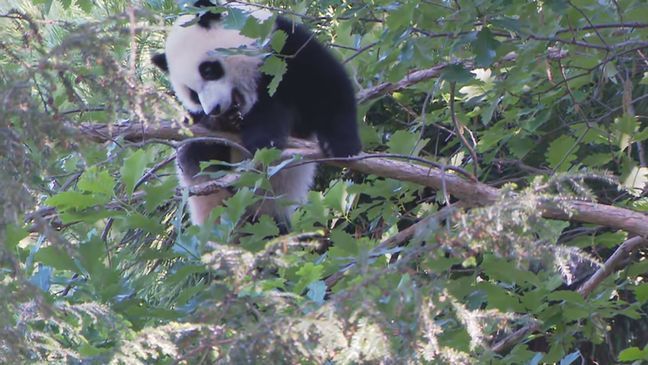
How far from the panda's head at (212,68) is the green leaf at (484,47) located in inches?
55.7

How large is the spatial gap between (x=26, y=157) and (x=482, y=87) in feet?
6.54

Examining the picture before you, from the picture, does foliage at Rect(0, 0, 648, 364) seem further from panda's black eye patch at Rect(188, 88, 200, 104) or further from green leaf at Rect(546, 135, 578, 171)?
panda's black eye patch at Rect(188, 88, 200, 104)

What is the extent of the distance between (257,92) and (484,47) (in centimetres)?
144

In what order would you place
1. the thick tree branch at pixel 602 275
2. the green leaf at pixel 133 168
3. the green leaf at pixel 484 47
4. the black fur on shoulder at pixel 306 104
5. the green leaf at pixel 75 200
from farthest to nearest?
the black fur on shoulder at pixel 306 104, the thick tree branch at pixel 602 275, the green leaf at pixel 484 47, the green leaf at pixel 133 168, the green leaf at pixel 75 200

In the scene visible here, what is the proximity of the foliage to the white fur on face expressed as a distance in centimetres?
23

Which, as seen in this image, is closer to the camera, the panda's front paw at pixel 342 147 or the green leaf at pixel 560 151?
the green leaf at pixel 560 151

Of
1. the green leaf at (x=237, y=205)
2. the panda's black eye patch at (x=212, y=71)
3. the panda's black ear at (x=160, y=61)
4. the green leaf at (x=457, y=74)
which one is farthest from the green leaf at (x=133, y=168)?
the panda's black ear at (x=160, y=61)

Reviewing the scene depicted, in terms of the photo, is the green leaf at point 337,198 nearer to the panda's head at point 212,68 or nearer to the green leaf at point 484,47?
the green leaf at point 484,47

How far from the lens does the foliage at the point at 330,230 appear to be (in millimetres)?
1523

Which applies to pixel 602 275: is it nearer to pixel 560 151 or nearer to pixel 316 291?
pixel 560 151

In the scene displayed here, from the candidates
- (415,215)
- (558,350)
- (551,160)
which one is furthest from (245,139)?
(558,350)

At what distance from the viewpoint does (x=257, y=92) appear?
3.81 meters

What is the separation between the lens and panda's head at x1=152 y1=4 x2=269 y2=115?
3828 mm

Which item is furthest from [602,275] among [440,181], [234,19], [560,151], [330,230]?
[234,19]
